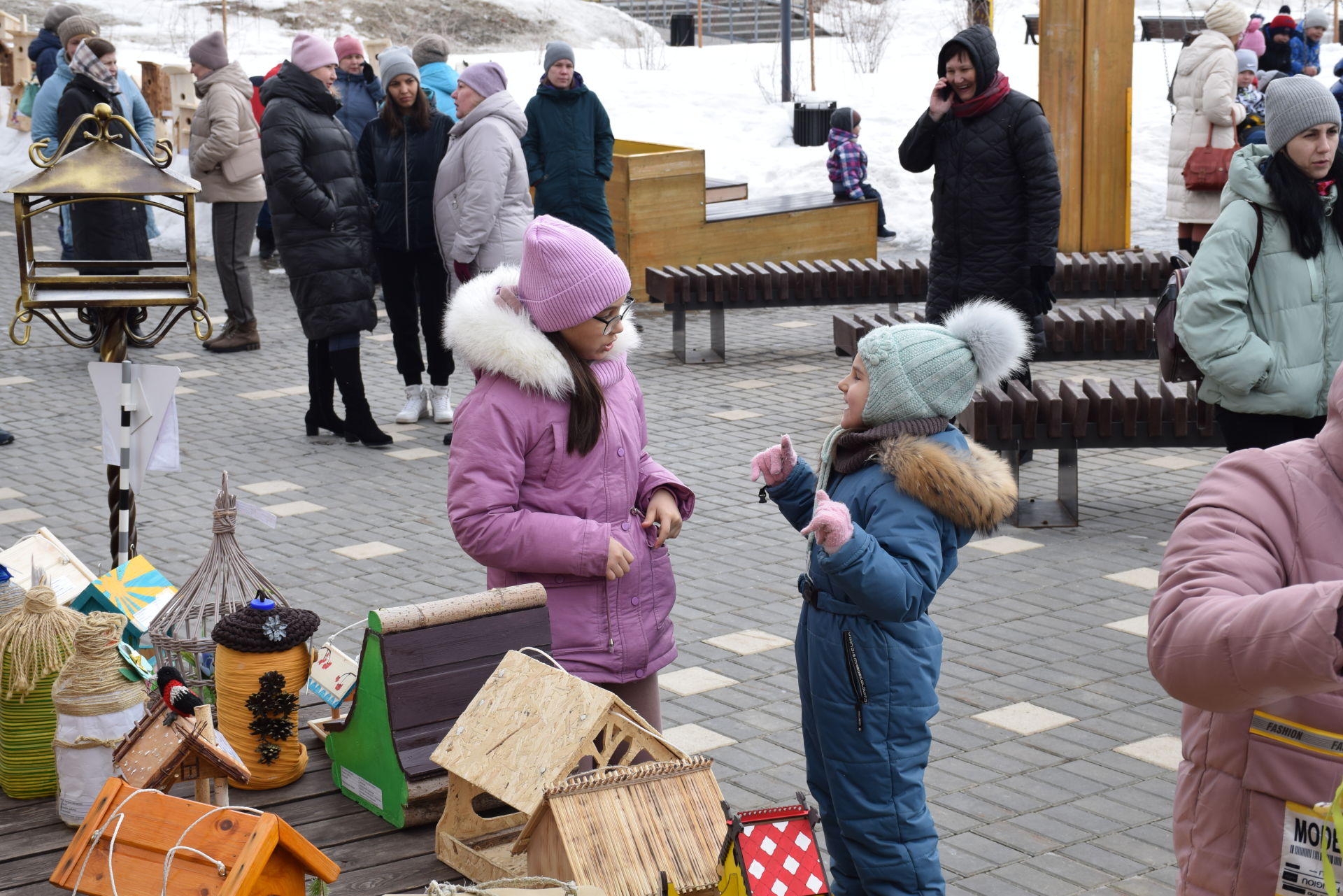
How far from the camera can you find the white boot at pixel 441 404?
9391 mm

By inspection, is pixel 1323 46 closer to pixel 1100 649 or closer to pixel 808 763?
pixel 1100 649

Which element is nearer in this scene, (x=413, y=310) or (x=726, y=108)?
(x=413, y=310)

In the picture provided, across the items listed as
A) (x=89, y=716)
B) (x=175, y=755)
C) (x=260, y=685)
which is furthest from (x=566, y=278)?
(x=89, y=716)

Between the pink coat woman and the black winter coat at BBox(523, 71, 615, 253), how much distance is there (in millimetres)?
8947

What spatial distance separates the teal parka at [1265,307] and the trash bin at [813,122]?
16.0m

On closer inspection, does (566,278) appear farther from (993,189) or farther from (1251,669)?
(993,189)

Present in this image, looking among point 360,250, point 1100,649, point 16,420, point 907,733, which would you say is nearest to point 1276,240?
point 1100,649

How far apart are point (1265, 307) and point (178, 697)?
3.87m

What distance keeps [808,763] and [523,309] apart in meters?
1.26

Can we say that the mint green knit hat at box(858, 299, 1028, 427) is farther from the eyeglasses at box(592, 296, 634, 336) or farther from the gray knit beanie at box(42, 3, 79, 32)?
the gray knit beanie at box(42, 3, 79, 32)

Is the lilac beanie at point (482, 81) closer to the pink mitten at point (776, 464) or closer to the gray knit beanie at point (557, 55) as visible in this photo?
the gray knit beanie at point (557, 55)

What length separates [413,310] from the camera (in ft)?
30.5

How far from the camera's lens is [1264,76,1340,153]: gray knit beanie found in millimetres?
5090

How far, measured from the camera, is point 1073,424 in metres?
7.27
